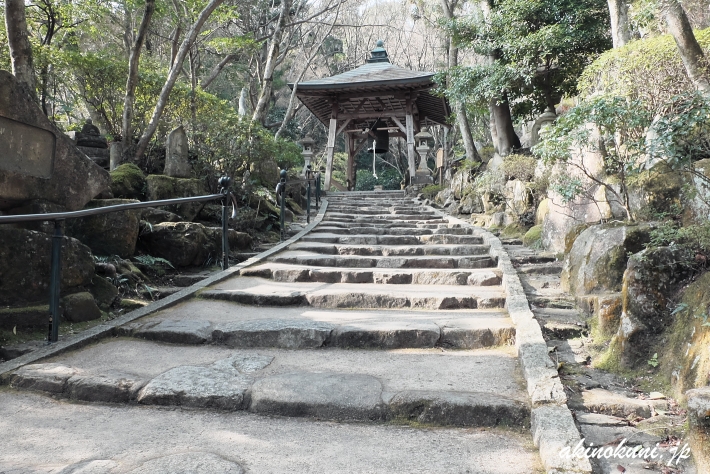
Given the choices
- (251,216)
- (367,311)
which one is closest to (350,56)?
(251,216)

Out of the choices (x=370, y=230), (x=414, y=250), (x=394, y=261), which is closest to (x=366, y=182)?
(x=370, y=230)

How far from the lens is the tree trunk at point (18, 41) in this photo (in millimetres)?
5039

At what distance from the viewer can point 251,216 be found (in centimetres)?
721

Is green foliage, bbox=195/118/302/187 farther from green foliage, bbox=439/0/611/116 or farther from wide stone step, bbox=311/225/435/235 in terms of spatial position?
green foliage, bbox=439/0/611/116

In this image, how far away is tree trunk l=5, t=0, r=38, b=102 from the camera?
504 centimetres

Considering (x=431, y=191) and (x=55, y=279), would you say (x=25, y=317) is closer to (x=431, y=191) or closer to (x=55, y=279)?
(x=55, y=279)

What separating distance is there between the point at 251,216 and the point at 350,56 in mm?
17399

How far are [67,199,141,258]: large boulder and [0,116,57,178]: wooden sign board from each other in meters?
0.77

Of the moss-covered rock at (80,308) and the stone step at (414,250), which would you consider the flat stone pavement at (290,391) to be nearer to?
the moss-covered rock at (80,308)

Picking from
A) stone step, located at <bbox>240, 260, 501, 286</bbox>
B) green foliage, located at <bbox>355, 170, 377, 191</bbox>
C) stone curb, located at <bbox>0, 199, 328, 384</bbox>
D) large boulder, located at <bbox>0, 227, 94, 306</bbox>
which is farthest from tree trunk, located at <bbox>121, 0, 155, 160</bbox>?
green foliage, located at <bbox>355, 170, 377, 191</bbox>

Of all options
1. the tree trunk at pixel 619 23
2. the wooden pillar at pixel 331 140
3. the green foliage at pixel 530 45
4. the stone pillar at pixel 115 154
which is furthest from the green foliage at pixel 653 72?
the wooden pillar at pixel 331 140

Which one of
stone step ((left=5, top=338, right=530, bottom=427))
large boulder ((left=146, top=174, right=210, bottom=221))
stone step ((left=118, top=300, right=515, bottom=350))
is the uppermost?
large boulder ((left=146, top=174, right=210, bottom=221))

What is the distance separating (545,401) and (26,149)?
3796 millimetres

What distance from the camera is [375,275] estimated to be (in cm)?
510
